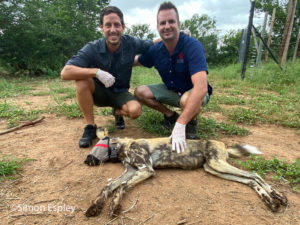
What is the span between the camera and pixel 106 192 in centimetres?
214

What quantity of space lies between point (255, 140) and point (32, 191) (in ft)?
10.1

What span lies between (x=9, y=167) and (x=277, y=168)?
Answer: 121 inches

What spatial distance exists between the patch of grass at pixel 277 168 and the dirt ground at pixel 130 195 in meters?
0.13

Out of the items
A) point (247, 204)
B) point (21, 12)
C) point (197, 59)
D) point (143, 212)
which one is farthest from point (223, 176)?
point (21, 12)

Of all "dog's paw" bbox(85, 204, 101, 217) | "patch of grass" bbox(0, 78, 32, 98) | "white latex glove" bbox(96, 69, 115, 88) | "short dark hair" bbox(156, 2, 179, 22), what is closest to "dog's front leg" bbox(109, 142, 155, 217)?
"dog's paw" bbox(85, 204, 101, 217)

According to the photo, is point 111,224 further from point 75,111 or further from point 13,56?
point 13,56

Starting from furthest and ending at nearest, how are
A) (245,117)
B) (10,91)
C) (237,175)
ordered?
1. (10,91)
2. (245,117)
3. (237,175)

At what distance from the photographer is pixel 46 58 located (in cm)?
1070

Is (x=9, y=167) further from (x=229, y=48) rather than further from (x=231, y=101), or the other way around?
(x=229, y=48)

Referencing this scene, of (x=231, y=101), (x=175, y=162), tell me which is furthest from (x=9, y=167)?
(x=231, y=101)

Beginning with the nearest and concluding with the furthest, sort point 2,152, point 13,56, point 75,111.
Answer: point 2,152 < point 75,111 < point 13,56

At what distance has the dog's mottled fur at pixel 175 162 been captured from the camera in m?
2.13

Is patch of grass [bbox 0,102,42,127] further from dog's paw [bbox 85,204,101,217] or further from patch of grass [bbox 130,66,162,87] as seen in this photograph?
patch of grass [bbox 130,66,162,87]

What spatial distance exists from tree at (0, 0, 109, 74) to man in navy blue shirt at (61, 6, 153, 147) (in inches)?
297
